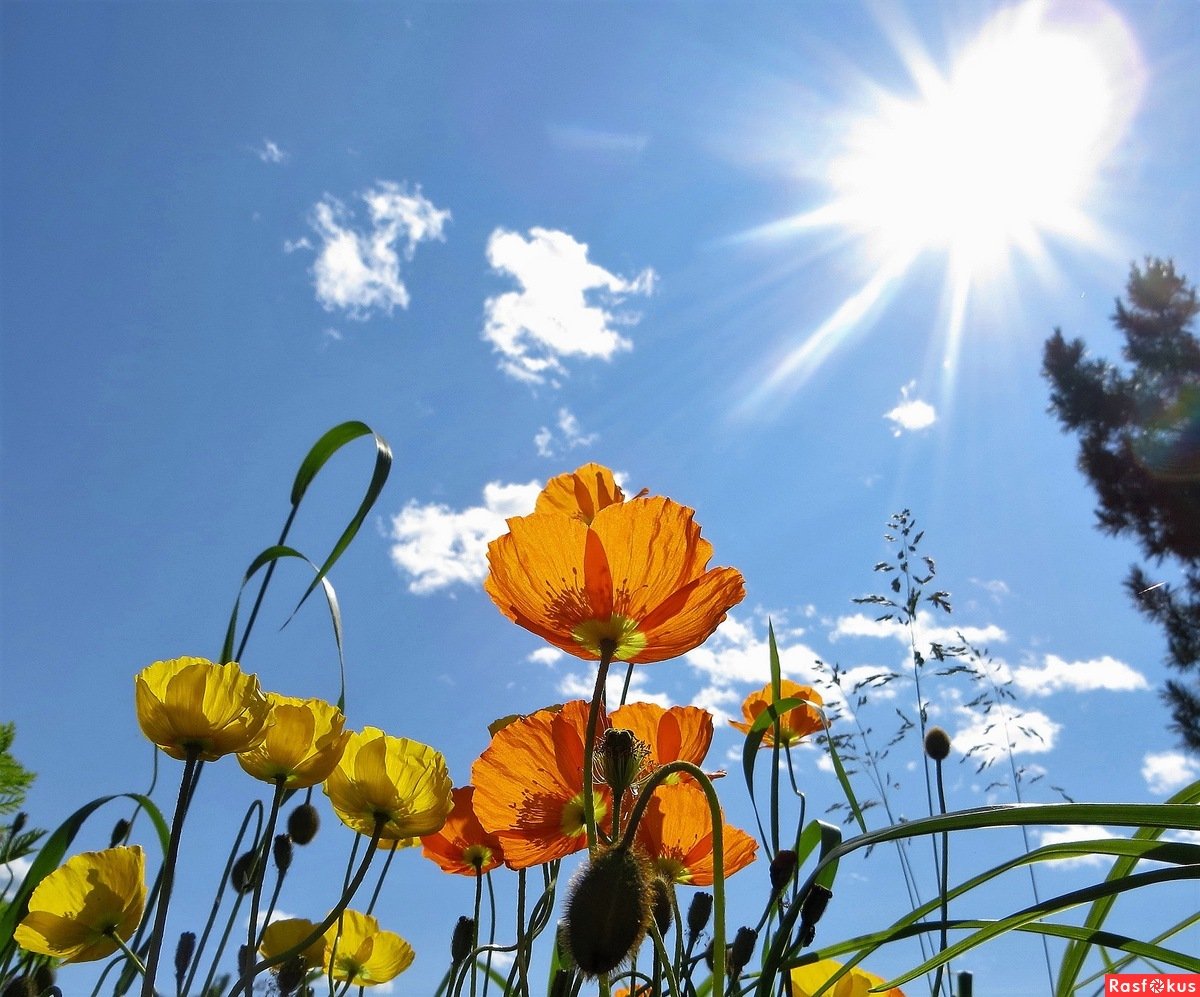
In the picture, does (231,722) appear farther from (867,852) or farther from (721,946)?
(867,852)

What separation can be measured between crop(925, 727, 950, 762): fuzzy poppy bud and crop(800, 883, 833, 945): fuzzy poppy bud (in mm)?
599

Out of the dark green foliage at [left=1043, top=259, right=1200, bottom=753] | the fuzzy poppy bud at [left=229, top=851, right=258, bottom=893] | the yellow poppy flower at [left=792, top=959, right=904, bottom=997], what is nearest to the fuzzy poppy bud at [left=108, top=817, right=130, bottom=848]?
the fuzzy poppy bud at [left=229, top=851, right=258, bottom=893]

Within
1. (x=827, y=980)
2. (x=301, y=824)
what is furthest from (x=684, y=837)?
(x=301, y=824)

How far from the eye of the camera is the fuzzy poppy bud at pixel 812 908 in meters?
0.84

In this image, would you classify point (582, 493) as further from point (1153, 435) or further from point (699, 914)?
point (1153, 435)

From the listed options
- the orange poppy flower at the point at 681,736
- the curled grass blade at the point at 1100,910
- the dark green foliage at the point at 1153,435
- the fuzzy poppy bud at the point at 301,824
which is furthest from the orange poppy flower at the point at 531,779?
the dark green foliage at the point at 1153,435

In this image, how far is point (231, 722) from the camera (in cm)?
100

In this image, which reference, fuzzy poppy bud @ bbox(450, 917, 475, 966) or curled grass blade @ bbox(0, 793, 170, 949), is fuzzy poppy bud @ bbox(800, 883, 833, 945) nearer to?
fuzzy poppy bud @ bbox(450, 917, 475, 966)

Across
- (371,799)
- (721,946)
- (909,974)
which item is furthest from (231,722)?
(909,974)

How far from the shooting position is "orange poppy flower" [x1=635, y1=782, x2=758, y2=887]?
0.99 metres

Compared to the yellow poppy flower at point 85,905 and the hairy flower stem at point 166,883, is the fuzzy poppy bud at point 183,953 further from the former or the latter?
the hairy flower stem at point 166,883

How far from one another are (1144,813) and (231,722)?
0.89m

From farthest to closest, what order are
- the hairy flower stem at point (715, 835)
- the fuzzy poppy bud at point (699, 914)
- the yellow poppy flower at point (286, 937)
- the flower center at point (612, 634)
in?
the yellow poppy flower at point (286, 937), the fuzzy poppy bud at point (699, 914), the flower center at point (612, 634), the hairy flower stem at point (715, 835)

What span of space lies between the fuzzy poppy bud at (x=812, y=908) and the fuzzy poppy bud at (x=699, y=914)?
0.25m
